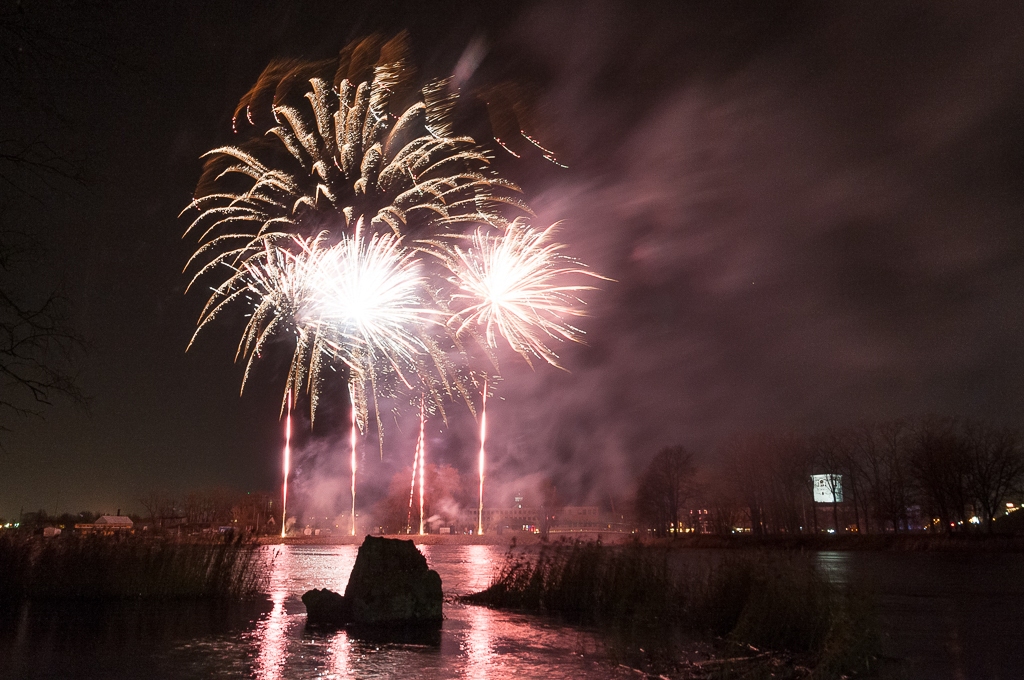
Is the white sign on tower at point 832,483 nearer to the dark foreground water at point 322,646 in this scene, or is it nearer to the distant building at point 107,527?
the dark foreground water at point 322,646

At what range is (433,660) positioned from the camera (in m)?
12.2

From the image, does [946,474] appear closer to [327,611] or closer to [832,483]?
[832,483]

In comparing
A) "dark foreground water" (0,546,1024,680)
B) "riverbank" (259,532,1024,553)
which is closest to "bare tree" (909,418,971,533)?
"riverbank" (259,532,1024,553)

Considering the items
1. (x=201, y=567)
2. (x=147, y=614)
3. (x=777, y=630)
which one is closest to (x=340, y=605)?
(x=147, y=614)

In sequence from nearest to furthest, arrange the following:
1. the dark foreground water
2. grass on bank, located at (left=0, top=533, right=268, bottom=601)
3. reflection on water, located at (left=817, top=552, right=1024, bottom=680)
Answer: the dark foreground water
reflection on water, located at (left=817, top=552, right=1024, bottom=680)
grass on bank, located at (left=0, top=533, right=268, bottom=601)

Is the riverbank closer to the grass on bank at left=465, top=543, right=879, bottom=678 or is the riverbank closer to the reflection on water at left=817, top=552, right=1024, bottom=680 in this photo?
the reflection on water at left=817, top=552, right=1024, bottom=680

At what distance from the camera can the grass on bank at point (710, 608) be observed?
12.1 metres

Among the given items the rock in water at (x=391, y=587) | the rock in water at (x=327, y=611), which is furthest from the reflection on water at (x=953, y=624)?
the rock in water at (x=327, y=611)

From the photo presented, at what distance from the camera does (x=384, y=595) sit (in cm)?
1653

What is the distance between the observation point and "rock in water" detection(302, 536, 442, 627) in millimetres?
16344

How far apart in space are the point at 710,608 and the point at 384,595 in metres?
7.75

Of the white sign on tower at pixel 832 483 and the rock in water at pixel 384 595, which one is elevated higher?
the white sign on tower at pixel 832 483

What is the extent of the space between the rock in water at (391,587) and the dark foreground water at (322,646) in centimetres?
77

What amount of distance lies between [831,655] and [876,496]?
8266 centimetres
